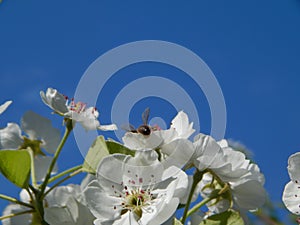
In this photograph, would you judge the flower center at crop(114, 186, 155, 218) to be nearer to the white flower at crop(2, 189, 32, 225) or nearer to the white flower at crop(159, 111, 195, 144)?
the white flower at crop(159, 111, 195, 144)

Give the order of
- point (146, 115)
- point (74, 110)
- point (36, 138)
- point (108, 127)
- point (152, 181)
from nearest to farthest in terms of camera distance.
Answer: point (152, 181) < point (146, 115) < point (108, 127) < point (74, 110) < point (36, 138)

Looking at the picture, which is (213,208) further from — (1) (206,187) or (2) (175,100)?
(2) (175,100)

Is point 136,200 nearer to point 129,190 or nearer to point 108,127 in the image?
point 129,190

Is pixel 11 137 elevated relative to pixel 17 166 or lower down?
elevated

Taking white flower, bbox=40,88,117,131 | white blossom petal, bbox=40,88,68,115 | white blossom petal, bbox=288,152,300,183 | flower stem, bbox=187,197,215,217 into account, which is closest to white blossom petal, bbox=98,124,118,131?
white flower, bbox=40,88,117,131

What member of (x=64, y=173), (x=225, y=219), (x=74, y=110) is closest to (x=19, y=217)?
(x=64, y=173)

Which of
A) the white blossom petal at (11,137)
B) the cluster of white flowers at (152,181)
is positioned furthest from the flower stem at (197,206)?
the white blossom petal at (11,137)

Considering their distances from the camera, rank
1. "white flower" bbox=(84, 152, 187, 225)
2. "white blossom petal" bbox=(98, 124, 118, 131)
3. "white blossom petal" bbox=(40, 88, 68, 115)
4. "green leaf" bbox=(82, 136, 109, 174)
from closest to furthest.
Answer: "white flower" bbox=(84, 152, 187, 225)
"green leaf" bbox=(82, 136, 109, 174)
"white blossom petal" bbox=(98, 124, 118, 131)
"white blossom petal" bbox=(40, 88, 68, 115)
